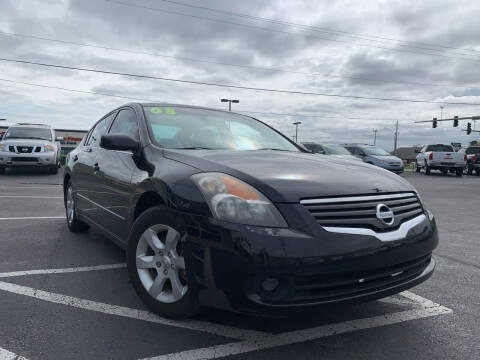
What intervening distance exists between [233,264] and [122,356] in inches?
31.8

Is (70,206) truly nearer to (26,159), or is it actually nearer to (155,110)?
(155,110)

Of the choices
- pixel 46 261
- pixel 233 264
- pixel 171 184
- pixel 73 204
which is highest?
pixel 171 184

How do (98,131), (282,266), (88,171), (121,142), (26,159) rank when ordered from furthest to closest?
(26,159) → (98,131) → (88,171) → (121,142) → (282,266)

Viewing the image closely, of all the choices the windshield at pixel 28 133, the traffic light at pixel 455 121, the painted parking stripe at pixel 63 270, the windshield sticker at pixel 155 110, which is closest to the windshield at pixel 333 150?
the windshield at pixel 28 133

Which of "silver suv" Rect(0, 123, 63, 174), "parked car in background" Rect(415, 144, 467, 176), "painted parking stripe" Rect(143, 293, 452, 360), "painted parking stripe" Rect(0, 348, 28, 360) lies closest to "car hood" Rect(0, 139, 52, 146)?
"silver suv" Rect(0, 123, 63, 174)

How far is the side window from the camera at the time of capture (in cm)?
352

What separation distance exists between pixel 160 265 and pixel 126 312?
0.47 m

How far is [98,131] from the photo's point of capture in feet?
15.4

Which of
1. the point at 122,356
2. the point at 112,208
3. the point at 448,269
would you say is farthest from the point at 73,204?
the point at 448,269

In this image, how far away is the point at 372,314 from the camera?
276 centimetres

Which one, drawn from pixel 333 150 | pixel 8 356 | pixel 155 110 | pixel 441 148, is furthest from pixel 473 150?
pixel 8 356

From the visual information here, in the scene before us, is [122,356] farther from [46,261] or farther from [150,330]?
[46,261]

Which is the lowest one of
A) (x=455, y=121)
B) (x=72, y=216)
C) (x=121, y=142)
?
(x=72, y=216)

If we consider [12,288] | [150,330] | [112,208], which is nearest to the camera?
[150,330]
